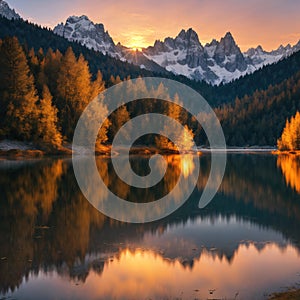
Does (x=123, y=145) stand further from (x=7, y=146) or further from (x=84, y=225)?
(x=84, y=225)

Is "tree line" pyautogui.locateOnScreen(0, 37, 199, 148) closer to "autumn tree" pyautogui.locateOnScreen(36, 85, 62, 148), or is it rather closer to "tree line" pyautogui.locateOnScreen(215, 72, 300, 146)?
"autumn tree" pyautogui.locateOnScreen(36, 85, 62, 148)

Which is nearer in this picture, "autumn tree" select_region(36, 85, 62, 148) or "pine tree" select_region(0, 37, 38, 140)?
"pine tree" select_region(0, 37, 38, 140)

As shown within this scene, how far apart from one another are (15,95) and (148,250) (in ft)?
217

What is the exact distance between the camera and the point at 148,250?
16.4m

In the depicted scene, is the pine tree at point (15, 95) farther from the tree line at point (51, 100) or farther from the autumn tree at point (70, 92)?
the autumn tree at point (70, 92)

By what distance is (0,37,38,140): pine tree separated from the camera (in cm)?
7488

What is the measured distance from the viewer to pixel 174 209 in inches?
1016

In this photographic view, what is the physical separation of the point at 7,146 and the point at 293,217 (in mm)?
59335

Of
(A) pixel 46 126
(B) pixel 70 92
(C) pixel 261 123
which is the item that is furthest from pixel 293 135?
(C) pixel 261 123

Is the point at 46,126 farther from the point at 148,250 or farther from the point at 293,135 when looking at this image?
the point at 293,135

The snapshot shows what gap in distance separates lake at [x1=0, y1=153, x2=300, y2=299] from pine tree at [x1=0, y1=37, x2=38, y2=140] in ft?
160

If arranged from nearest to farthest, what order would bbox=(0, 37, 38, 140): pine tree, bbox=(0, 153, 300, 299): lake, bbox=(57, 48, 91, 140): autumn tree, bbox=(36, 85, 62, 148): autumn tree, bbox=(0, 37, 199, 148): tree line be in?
1. bbox=(0, 153, 300, 299): lake
2. bbox=(0, 37, 38, 140): pine tree
3. bbox=(0, 37, 199, 148): tree line
4. bbox=(36, 85, 62, 148): autumn tree
5. bbox=(57, 48, 91, 140): autumn tree

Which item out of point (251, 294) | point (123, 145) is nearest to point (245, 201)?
point (251, 294)

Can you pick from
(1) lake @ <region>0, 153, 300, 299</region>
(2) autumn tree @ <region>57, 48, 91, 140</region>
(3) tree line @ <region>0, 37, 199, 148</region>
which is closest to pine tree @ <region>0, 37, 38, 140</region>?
(3) tree line @ <region>0, 37, 199, 148</region>
